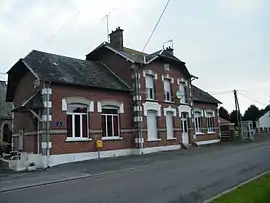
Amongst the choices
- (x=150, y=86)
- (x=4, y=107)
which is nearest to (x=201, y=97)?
(x=150, y=86)

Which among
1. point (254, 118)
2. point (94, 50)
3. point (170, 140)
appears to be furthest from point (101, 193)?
point (254, 118)

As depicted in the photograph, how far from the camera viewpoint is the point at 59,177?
42.0ft

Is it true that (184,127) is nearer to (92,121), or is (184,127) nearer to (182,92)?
(182,92)

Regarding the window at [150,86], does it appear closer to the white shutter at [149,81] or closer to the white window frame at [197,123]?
the white shutter at [149,81]

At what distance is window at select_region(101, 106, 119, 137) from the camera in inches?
826

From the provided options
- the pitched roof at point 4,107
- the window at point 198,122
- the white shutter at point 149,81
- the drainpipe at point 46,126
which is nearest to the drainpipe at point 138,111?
the white shutter at point 149,81

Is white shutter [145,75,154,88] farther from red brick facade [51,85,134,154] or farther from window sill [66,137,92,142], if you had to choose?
window sill [66,137,92,142]

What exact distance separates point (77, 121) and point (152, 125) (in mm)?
6514

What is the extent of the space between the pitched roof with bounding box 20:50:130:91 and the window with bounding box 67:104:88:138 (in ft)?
4.98

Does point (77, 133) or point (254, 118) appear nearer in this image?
point (77, 133)

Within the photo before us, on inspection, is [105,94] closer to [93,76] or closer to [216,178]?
[93,76]

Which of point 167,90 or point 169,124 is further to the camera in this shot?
point 167,90

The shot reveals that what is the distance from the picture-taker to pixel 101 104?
20797mm

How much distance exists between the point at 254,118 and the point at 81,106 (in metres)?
57.8
